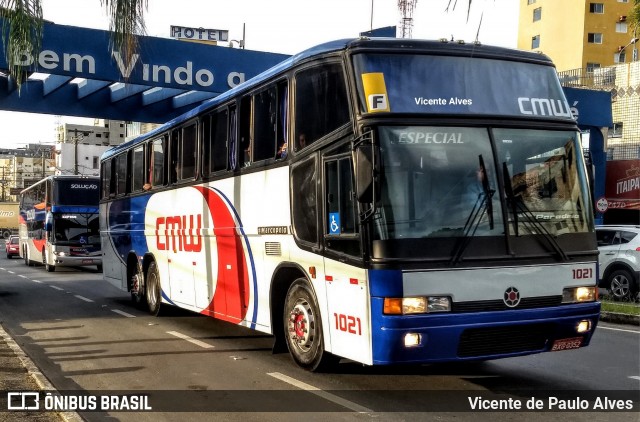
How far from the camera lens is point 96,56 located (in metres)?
17.4

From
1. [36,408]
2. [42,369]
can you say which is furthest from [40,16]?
[42,369]

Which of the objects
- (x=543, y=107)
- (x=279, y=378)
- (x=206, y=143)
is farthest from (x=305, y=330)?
(x=206, y=143)

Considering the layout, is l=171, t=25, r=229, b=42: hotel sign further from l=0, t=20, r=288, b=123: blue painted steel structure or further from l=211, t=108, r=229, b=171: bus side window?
l=211, t=108, r=229, b=171: bus side window

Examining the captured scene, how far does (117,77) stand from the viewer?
17.6 meters

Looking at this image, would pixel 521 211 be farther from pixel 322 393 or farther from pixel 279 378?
pixel 279 378

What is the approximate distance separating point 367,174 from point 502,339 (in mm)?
1986

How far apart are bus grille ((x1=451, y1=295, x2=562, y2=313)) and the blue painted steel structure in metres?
11.9

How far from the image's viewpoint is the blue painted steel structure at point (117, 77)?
1733 centimetres

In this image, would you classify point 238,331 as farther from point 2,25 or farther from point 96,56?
point 96,56

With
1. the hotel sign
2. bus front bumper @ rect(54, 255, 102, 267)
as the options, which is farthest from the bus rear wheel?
the hotel sign

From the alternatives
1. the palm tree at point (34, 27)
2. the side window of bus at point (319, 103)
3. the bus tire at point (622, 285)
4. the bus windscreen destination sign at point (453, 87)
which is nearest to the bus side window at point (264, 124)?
the side window of bus at point (319, 103)

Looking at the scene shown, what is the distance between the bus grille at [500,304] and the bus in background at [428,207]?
0.01 meters

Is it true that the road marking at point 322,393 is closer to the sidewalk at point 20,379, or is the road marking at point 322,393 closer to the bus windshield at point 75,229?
the sidewalk at point 20,379

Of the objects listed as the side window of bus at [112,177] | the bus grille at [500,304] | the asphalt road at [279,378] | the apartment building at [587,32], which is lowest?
the asphalt road at [279,378]
